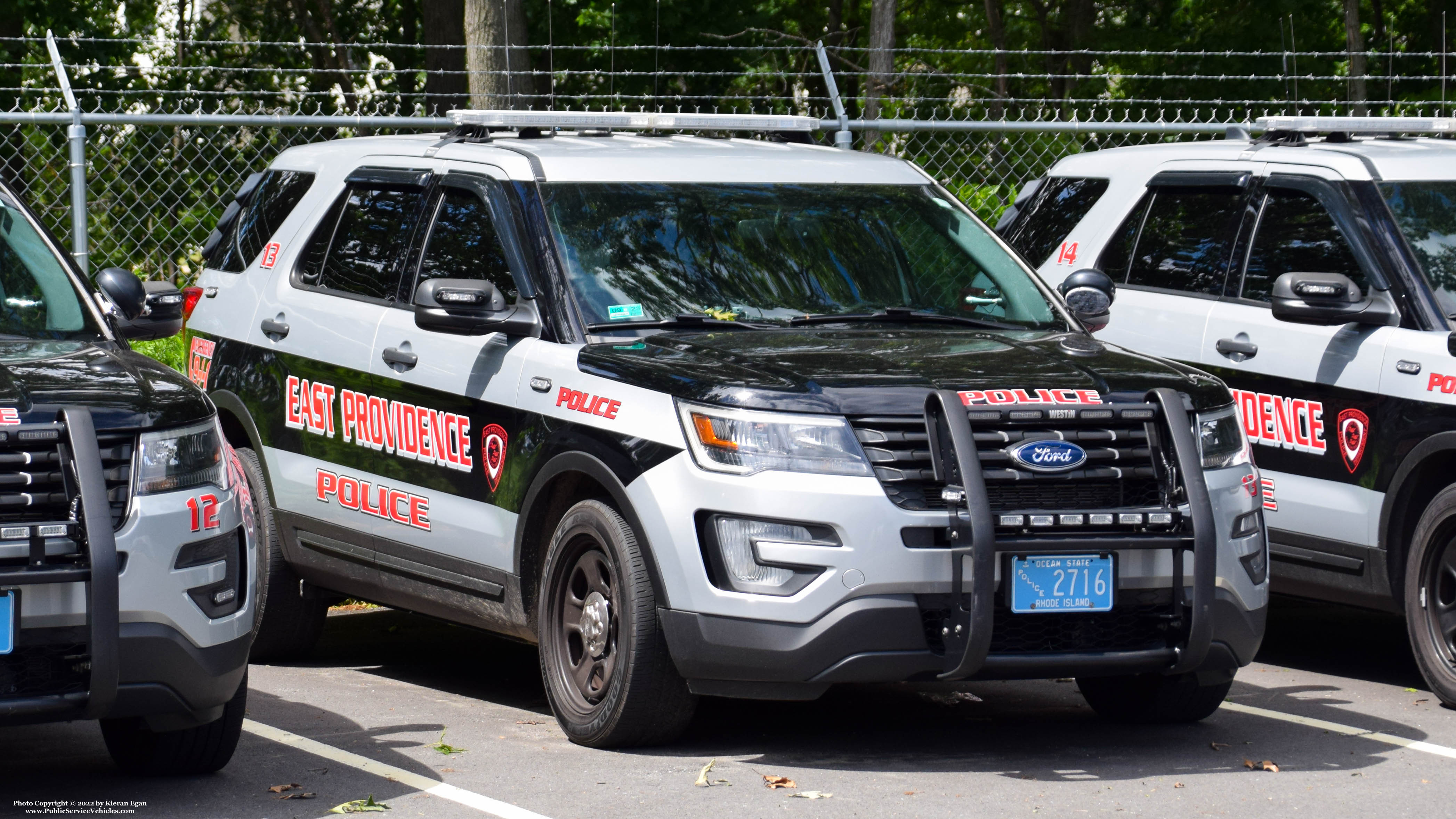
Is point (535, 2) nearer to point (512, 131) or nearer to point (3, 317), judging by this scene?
point (512, 131)

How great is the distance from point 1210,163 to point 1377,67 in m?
21.5

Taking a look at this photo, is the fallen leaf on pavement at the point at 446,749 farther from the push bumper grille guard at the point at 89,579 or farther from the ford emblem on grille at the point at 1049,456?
the ford emblem on grille at the point at 1049,456

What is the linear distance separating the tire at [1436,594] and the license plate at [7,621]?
4876mm

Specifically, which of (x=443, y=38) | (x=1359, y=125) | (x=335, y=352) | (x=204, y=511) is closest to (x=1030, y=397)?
(x=204, y=511)

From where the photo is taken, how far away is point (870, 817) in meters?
5.61

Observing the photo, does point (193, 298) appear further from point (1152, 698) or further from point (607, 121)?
point (1152, 698)

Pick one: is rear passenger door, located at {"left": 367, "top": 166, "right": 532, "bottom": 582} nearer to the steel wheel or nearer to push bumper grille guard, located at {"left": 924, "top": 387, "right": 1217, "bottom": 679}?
the steel wheel

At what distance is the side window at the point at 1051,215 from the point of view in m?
→ 9.55

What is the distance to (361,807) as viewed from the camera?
5.64 metres

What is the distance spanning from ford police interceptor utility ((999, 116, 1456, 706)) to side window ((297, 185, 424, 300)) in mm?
3093

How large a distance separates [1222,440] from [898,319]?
1172mm

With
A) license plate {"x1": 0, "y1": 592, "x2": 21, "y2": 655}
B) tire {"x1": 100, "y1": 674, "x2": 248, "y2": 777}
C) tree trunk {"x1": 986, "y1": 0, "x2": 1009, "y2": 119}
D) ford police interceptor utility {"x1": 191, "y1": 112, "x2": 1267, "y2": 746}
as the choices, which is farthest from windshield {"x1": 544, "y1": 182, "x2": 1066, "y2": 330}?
tree trunk {"x1": 986, "y1": 0, "x2": 1009, "y2": 119}

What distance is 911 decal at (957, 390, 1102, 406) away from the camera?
235 inches

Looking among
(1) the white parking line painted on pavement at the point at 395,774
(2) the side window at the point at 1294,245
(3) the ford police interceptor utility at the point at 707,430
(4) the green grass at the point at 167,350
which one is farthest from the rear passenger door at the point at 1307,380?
(4) the green grass at the point at 167,350
